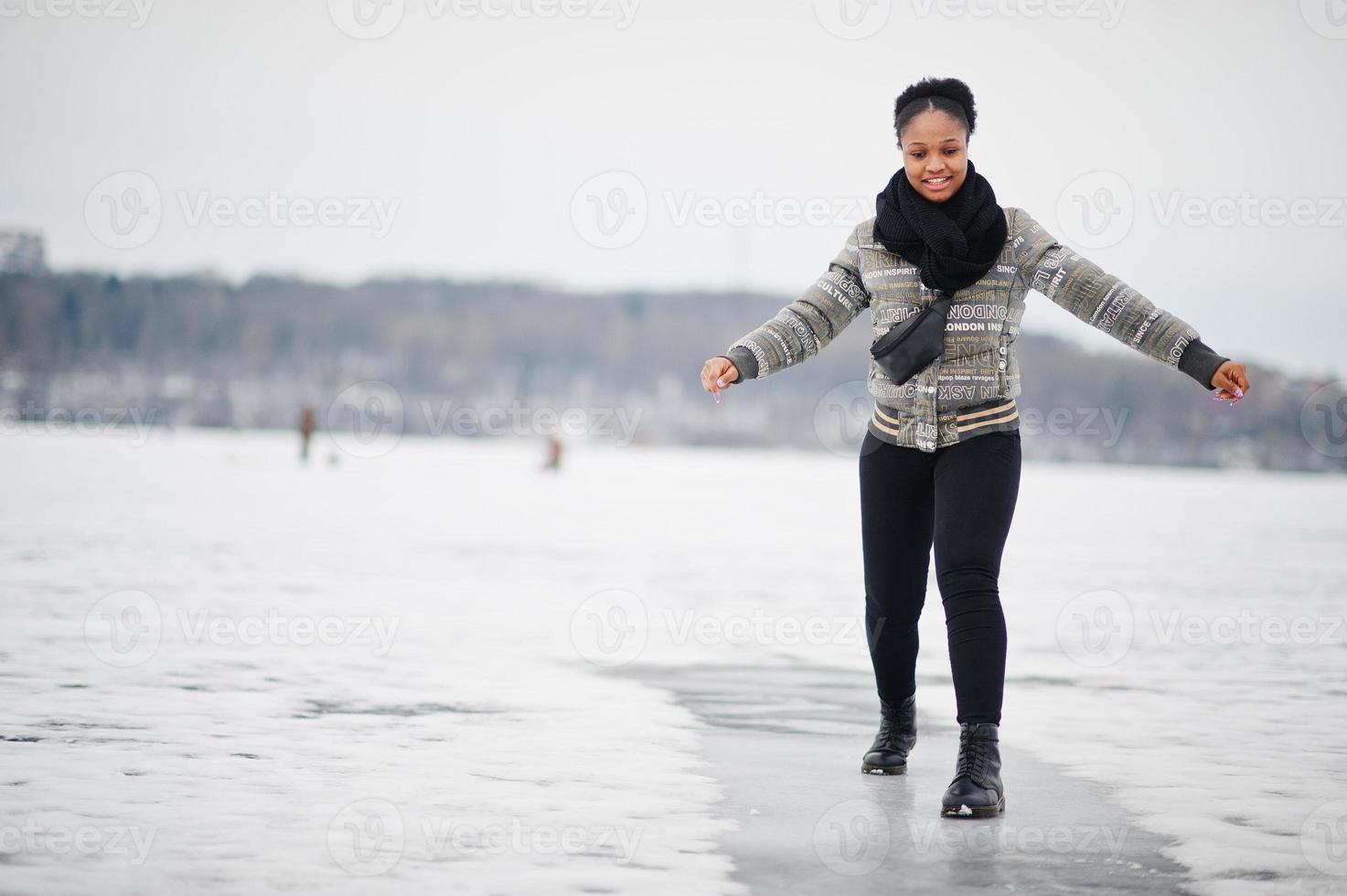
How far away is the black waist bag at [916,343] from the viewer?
3609 millimetres

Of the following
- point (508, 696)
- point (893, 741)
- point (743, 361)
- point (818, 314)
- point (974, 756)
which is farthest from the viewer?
point (508, 696)

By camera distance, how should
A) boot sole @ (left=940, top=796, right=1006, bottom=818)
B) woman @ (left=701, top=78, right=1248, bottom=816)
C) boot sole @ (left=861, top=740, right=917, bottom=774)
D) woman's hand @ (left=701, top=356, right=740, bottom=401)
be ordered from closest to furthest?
boot sole @ (left=940, top=796, right=1006, bottom=818), woman @ (left=701, top=78, right=1248, bottom=816), woman's hand @ (left=701, top=356, right=740, bottom=401), boot sole @ (left=861, top=740, right=917, bottom=774)

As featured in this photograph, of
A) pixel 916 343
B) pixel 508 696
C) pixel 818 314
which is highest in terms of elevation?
pixel 818 314

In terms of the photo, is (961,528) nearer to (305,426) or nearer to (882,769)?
(882,769)

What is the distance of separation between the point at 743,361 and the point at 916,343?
49 cm

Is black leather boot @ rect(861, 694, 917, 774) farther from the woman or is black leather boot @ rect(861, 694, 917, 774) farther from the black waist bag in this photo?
the black waist bag

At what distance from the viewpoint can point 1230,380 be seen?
11.5 feet

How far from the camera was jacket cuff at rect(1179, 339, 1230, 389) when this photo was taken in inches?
138

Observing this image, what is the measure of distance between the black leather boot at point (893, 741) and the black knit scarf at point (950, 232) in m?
1.27

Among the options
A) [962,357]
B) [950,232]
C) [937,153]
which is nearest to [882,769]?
[962,357]

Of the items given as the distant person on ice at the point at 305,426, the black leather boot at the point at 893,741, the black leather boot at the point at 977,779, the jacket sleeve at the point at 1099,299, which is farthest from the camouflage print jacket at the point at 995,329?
the distant person on ice at the point at 305,426

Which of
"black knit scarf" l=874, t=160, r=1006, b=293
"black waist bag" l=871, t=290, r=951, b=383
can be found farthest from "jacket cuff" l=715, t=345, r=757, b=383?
"black knit scarf" l=874, t=160, r=1006, b=293

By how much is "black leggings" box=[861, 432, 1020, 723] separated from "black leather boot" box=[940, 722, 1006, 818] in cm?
4

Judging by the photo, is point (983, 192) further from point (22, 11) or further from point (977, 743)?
point (22, 11)
